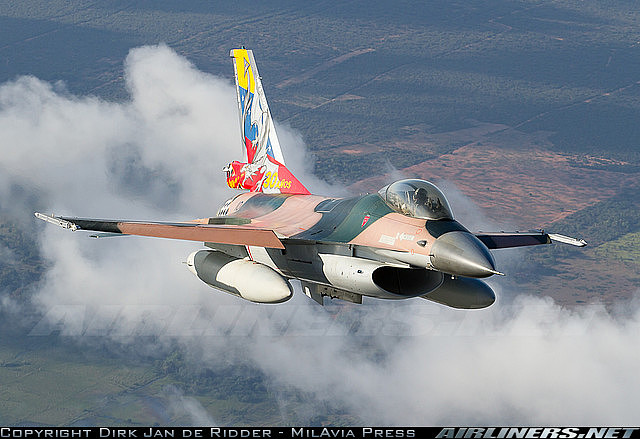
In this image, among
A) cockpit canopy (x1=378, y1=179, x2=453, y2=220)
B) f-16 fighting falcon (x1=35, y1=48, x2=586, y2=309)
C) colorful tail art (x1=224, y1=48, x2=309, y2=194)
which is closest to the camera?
f-16 fighting falcon (x1=35, y1=48, x2=586, y2=309)

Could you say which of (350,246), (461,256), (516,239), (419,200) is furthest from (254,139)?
(461,256)

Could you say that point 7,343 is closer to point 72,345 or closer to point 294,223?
point 72,345

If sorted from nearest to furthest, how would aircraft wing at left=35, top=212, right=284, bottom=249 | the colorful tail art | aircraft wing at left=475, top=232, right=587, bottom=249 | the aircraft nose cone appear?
the aircraft nose cone, aircraft wing at left=35, top=212, right=284, bottom=249, aircraft wing at left=475, top=232, right=587, bottom=249, the colorful tail art

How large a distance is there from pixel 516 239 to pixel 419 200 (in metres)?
5.50

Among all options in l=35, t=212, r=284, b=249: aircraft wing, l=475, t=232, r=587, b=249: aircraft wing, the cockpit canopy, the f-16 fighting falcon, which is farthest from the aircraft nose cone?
l=35, t=212, r=284, b=249: aircraft wing

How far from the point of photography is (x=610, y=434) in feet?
67.0

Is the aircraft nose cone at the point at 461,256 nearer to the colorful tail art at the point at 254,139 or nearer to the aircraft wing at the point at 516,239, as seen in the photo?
the aircraft wing at the point at 516,239

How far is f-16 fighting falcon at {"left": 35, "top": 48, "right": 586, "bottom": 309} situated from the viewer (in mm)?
23288

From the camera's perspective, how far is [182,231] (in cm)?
2630

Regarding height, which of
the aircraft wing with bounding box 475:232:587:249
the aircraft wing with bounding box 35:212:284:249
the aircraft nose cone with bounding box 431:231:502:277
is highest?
the aircraft wing with bounding box 475:232:587:249

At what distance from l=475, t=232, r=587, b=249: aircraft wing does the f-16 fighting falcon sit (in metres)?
0.03

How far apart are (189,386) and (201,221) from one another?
174m

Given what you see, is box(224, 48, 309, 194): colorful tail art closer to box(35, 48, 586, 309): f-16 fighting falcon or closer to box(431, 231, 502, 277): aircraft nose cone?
box(35, 48, 586, 309): f-16 fighting falcon

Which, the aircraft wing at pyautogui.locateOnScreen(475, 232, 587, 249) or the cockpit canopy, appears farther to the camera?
the aircraft wing at pyautogui.locateOnScreen(475, 232, 587, 249)
